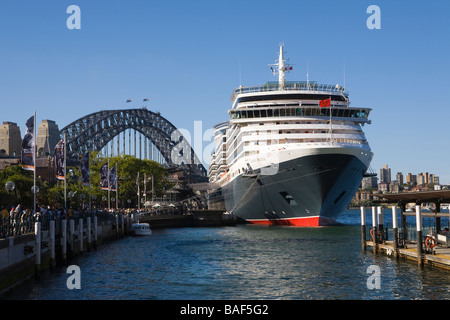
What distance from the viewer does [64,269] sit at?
37.1m

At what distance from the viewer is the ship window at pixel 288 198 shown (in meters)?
69.0

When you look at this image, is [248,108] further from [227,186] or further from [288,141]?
[227,186]

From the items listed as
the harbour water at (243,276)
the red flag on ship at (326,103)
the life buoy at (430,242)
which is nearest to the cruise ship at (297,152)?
the red flag on ship at (326,103)

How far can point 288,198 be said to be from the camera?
69875mm

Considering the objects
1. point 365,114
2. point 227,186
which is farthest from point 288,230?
point 227,186

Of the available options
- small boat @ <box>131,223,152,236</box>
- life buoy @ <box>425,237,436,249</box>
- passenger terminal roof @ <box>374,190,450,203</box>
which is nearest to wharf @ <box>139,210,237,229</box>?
small boat @ <box>131,223,152,236</box>

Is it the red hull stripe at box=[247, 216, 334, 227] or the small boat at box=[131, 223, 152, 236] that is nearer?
the red hull stripe at box=[247, 216, 334, 227]

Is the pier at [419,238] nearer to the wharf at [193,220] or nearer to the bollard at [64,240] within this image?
the bollard at [64,240]

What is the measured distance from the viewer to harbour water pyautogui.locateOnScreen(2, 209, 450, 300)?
2766 centimetres

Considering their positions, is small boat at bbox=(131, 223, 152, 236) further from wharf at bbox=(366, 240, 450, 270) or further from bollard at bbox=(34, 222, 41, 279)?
bollard at bbox=(34, 222, 41, 279)

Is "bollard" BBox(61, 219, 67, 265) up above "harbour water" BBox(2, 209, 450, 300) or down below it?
above

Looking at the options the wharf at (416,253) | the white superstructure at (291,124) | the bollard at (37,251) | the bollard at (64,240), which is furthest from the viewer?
the white superstructure at (291,124)

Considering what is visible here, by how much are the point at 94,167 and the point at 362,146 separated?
7138 cm

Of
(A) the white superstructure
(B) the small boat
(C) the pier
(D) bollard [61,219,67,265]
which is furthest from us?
(B) the small boat
